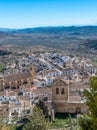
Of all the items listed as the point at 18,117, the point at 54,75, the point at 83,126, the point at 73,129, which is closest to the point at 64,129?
the point at 73,129

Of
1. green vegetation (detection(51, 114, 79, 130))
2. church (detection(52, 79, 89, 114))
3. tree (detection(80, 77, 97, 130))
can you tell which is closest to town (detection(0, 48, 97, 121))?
church (detection(52, 79, 89, 114))

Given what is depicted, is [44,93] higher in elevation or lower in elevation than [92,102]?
lower

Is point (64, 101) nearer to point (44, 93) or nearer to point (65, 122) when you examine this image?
point (65, 122)

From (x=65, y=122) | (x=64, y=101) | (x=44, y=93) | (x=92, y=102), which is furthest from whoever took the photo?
(x=44, y=93)

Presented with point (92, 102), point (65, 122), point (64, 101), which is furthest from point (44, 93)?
point (92, 102)

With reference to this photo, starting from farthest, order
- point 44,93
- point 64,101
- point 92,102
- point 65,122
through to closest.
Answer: point 44,93 → point 64,101 → point 65,122 → point 92,102

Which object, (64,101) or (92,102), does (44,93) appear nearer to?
(64,101)

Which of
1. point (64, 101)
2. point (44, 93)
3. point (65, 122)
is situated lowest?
point (44, 93)

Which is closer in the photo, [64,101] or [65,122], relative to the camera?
[65,122]

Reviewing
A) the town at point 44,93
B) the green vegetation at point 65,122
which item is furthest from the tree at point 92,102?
the green vegetation at point 65,122

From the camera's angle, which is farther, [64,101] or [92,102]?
[64,101]

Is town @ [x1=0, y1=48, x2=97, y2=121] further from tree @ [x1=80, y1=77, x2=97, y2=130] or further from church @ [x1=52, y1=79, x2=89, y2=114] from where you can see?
tree @ [x1=80, y1=77, x2=97, y2=130]

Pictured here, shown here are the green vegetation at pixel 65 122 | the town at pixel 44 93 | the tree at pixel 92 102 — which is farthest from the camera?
the town at pixel 44 93

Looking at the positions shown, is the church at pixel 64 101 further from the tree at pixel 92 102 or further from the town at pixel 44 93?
the tree at pixel 92 102
